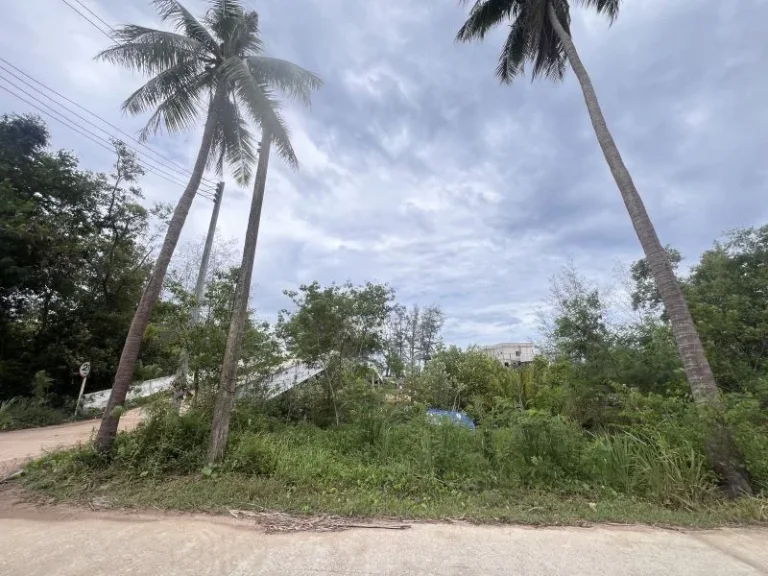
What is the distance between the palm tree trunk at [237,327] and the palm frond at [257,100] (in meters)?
0.20

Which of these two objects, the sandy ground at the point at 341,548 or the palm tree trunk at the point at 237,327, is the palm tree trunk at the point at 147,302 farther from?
the sandy ground at the point at 341,548

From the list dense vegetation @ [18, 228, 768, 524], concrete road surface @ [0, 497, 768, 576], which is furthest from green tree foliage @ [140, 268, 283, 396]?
concrete road surface @ [0, 497, 768, 576]

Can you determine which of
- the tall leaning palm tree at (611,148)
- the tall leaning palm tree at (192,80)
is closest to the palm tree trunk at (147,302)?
the tall leaning palm tree at (192,80)

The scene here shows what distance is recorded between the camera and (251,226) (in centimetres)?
695

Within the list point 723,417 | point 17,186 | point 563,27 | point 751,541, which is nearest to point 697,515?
point 751,541

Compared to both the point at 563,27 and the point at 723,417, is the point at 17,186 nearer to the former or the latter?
the point at 563,27

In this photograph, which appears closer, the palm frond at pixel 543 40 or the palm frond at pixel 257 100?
the palm frond at pixel 257 100

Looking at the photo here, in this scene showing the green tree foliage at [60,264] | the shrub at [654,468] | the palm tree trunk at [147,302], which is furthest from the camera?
the green tree foliage at [60,264]

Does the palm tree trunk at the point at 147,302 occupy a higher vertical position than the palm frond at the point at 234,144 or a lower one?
lower

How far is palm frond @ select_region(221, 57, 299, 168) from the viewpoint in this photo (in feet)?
22.8

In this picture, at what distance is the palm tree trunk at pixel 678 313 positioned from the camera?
4.66 metres

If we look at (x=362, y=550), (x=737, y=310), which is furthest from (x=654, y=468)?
(x=737, y=310)

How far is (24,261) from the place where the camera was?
472 inches

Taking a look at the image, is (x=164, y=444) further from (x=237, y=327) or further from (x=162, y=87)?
(x=162, y=87)
